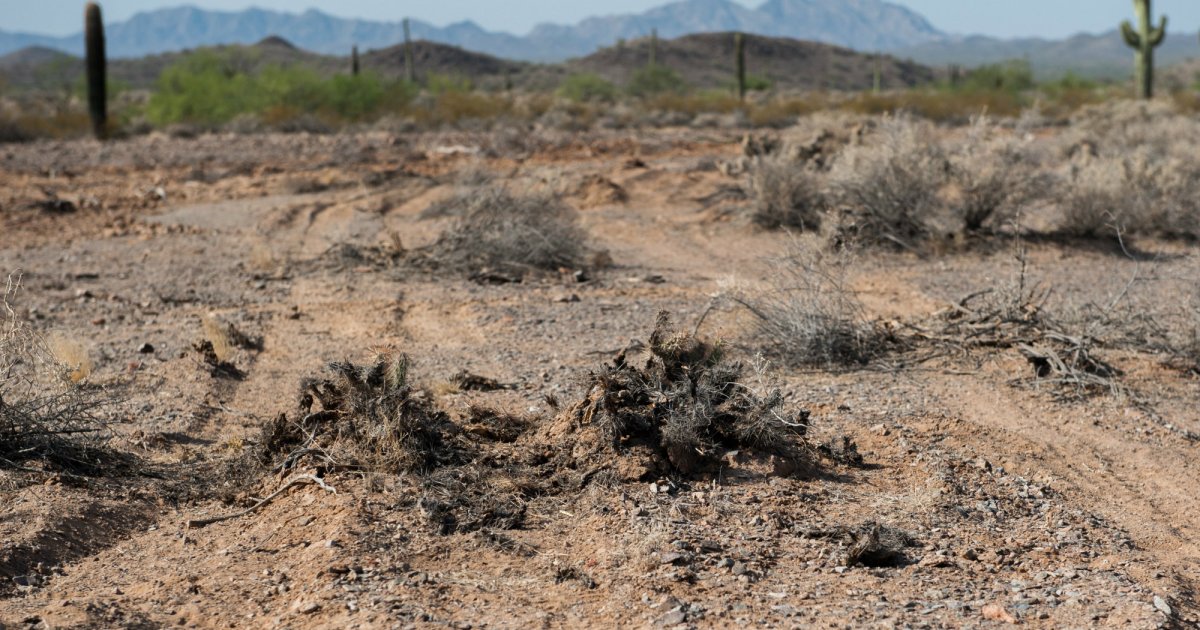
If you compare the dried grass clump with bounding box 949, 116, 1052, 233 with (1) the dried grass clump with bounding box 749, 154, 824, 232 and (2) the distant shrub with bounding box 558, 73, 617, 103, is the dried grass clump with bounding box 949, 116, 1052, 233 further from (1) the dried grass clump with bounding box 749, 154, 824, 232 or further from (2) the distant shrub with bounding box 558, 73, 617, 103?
(2) the distant shrub with bounding box 558, 73, 617, 103

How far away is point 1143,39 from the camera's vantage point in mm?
29141

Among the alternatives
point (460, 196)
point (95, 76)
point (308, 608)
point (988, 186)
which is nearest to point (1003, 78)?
point (95, 76)

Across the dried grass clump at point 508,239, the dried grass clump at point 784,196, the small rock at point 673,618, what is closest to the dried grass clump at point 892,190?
the dried grass clump at point 784,196

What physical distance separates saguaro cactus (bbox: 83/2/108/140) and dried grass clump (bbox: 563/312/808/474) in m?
22.7

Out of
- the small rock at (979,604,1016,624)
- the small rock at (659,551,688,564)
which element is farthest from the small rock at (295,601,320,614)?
the small rock at (979,604,1016,624)

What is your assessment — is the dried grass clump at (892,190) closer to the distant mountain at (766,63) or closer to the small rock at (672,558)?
the small rock at (672,558)

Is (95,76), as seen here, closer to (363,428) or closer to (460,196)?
(460,196)

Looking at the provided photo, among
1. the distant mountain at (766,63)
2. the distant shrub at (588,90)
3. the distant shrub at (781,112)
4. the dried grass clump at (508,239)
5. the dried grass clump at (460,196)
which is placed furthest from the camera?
the distant mountain at (766,63)

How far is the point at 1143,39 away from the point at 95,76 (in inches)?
987

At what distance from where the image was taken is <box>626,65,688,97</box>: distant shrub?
151ft

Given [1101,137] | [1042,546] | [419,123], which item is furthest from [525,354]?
[419,123]

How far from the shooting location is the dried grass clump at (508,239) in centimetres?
1068

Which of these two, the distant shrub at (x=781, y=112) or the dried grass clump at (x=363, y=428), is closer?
the dried grass clump at (x=363, y=428)

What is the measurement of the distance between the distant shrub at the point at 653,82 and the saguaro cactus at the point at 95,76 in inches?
921
